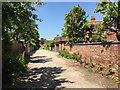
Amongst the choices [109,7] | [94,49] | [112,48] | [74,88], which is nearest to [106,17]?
[109,7]

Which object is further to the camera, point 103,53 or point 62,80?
point 103,53

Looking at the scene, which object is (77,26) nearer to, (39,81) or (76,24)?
(76,24)

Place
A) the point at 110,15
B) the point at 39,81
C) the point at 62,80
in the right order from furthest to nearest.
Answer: the point at 110,15
the point at 62,80
the point at 39,81

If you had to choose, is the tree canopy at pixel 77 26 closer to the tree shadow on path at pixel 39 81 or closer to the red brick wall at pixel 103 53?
the red brick wall at pixel 103 53

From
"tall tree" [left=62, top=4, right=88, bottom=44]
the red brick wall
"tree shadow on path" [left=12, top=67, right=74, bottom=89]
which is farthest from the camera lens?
"tall tree" [left=62, top=4, right=88, bottom=44]

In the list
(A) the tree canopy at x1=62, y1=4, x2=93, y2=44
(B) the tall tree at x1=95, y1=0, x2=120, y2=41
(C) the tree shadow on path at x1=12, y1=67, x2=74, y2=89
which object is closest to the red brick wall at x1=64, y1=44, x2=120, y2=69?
(B) the tall tree at x1=95, y1=0, x2=120, y2=41

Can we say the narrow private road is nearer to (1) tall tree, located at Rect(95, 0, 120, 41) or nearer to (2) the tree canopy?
(1) tall tree, located at Rect(95, 0, 120, 41)

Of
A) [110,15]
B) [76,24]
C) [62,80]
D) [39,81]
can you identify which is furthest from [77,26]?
[39,81]

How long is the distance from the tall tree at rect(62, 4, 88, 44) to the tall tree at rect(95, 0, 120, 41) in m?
7.79

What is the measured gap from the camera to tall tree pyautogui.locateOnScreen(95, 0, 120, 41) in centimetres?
591

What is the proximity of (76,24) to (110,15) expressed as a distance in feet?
27.8

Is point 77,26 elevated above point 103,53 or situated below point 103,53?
above

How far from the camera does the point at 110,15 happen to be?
6.13m

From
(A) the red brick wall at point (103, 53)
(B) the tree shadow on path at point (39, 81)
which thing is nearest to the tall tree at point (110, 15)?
(A) the red brick wall at point (103, 53)
